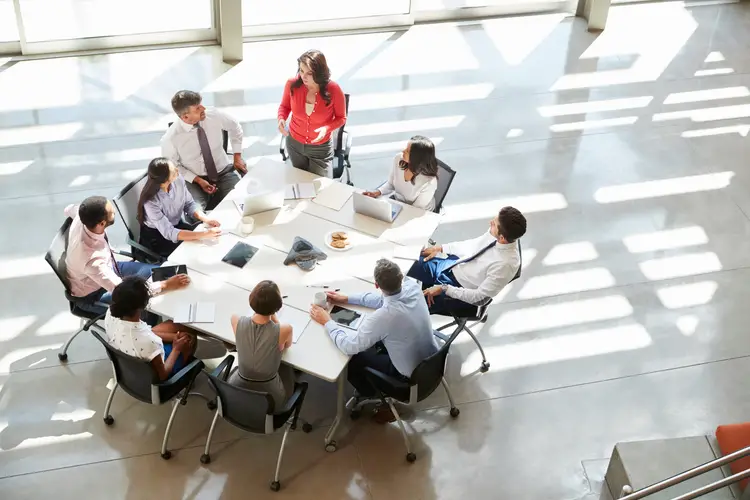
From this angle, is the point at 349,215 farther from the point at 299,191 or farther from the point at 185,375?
the point at 185,375

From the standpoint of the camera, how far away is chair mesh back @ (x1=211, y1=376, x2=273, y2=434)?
14.8ft

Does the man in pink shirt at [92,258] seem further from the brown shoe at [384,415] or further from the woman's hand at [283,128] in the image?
the woman's hand at [283,128]

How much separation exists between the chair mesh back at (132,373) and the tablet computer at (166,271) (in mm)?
526

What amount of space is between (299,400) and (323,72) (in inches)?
101

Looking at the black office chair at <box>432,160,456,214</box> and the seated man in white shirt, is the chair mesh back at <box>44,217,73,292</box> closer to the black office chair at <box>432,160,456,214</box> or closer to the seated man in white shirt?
the seated man in white shirt

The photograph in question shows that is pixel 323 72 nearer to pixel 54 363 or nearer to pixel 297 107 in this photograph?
pixel 297 107

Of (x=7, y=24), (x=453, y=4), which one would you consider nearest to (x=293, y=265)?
(x=7, y=24)

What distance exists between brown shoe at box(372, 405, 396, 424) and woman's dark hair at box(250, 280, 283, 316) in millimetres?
1230

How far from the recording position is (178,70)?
27.8 feet

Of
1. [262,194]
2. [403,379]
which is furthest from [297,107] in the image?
[403,379]

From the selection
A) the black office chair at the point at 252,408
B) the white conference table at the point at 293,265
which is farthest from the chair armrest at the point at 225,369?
the white conference table at the point at 293,265

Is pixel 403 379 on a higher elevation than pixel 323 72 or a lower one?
lower

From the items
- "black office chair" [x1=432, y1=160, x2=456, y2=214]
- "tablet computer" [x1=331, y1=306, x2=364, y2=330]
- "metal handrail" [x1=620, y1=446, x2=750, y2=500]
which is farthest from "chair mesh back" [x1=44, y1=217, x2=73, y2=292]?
"metal handrail" [x1=620, y1=446, x2=750, y2=500]

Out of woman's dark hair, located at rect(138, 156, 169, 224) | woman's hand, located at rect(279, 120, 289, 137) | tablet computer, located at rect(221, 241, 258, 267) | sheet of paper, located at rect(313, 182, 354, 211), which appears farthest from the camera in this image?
woman's hand, located at rect(279, 120, 289, 137)
